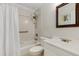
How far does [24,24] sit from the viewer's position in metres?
2.71

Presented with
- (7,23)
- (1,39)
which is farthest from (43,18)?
(1,39)

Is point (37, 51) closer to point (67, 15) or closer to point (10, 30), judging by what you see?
point (10, 30)

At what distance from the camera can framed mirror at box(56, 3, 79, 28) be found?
137cm

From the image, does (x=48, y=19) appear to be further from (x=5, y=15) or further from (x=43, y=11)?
(x=5, y=15)

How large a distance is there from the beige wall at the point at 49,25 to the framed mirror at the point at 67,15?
100 millimetres

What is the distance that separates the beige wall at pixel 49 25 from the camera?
1.58 m

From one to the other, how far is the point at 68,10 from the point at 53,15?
45 centimetres

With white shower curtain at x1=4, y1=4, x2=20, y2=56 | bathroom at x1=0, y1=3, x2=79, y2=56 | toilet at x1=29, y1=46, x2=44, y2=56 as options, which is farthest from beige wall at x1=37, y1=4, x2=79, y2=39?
white shower curtain at x1=4, y1=4, x2=20, y2=56

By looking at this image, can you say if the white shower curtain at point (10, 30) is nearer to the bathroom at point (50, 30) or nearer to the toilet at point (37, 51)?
the bathroom at point (50, 30)

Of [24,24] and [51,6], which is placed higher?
[51,6]

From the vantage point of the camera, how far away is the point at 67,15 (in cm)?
153

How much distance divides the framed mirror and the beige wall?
10 cm

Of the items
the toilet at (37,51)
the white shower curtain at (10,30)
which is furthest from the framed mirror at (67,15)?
the white shower curtain at (10,30)

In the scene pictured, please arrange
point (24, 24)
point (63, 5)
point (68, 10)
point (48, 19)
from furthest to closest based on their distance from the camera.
Result: point (24, 24), point (48, 19), point (63, 5), point (68, 10)
